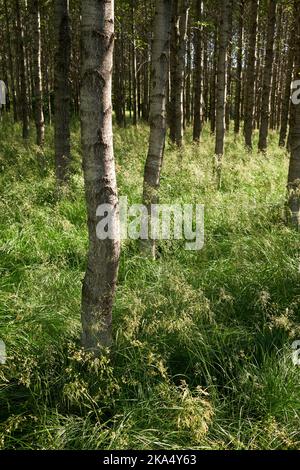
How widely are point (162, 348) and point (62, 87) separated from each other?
6.02 meters

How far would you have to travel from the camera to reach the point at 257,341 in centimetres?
360

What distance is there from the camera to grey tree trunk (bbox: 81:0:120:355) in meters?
2.66

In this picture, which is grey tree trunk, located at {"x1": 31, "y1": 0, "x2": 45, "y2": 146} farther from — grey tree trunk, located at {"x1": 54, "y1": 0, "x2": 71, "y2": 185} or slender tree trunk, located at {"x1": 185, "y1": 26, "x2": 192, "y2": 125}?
slender tree trunk, located at {"x1": 185, "y1": 26, "x2": 192, "y2": 125}

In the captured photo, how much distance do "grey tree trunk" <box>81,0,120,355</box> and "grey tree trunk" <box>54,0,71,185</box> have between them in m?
4.83

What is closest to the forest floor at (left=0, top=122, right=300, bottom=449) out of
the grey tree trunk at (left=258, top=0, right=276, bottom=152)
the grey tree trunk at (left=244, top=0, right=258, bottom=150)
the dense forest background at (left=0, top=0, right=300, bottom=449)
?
the dense forest background at (left=0, top=0, right=300, bottom=449)

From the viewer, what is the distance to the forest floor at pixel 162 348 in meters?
2.78

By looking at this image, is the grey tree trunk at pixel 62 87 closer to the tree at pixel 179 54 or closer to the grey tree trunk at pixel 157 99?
the grey tree trunk at pixel 157 99

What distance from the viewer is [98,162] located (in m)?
2.88

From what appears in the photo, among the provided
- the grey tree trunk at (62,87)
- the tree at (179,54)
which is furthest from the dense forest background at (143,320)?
the tree at (179,54)

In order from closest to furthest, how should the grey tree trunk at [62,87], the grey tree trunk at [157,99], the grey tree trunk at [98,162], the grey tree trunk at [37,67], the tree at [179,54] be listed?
the grey tree trunk at [98,162]
the grey tree trunk at [157,99]
the grey tree trunk at [62,87]
the grey tree trunk at [37,67]
the tree at [179,54]

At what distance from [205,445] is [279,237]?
289 centimetres

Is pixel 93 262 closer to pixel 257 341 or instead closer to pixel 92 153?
pixel 92 153

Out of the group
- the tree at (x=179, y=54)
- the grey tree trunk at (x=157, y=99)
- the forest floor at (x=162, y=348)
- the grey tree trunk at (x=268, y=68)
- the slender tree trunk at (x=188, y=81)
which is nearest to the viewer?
the forest floor at (x=162, y=348)

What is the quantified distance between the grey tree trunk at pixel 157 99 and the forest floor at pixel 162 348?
2.23 ft
